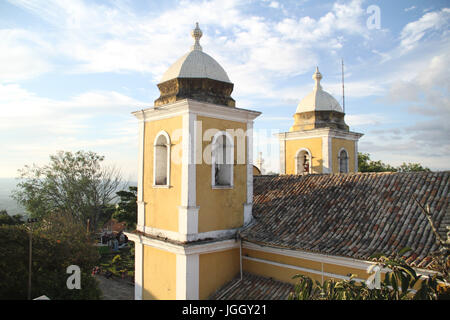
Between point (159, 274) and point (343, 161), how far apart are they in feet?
30.2

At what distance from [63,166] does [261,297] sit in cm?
2520

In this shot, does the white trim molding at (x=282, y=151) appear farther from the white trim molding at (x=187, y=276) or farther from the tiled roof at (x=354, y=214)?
the white trim molding at (x=187, y=276)

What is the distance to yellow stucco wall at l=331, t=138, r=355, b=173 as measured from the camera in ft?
45.7

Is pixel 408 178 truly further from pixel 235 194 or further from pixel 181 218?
pixel 181 218

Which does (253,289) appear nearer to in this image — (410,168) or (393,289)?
(393,289)

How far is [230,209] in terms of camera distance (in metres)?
8.84

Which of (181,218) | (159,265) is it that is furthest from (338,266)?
(159,265)

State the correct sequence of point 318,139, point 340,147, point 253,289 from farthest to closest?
point 340,147, point 318,139, point 253,289

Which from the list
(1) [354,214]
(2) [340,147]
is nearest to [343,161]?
(2) [340,147]

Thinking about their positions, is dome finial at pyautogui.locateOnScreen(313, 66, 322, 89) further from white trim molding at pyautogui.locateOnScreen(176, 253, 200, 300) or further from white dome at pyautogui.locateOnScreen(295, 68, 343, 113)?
white trim molding at pyautogui.locateOnScreen(176, 253, 200, 300)

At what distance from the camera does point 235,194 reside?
899 cm

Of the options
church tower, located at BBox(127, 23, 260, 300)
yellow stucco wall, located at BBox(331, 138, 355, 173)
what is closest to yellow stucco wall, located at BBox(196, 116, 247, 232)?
church tower, located at BBox(127, 23, 260, 300)

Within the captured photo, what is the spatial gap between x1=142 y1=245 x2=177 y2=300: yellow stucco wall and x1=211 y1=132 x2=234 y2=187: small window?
2.18 m

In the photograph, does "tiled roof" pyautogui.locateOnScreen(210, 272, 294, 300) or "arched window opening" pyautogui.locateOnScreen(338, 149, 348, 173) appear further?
"arched window opening" pyautogui.locateOnScreen(338, 149, 348, 173)
